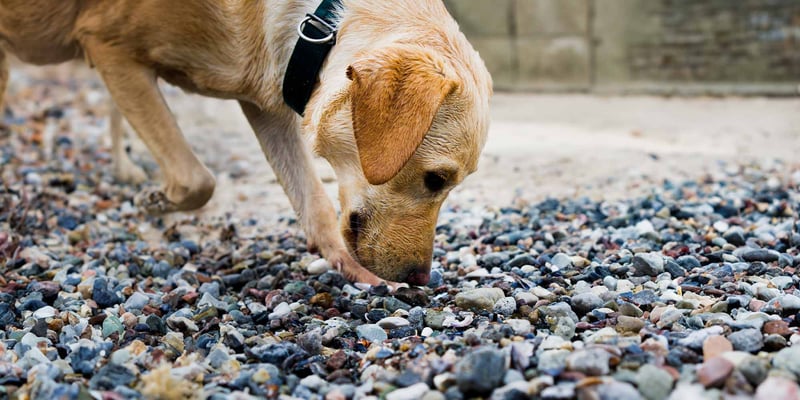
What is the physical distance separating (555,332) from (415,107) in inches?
32.3

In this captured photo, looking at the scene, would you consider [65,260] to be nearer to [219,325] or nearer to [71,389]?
[219,325]

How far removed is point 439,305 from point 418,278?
12cm

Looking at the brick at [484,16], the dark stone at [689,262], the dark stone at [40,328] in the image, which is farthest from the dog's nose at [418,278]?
the brick at [484,16]

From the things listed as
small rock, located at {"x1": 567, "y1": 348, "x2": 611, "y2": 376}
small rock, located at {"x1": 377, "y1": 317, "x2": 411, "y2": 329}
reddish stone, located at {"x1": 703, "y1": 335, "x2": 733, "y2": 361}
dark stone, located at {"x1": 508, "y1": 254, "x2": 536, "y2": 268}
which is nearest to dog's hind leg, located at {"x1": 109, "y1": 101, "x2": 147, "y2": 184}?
dark stone, located at {"x1": 508, "y1": 254, "x2": 536, "y2": 268}

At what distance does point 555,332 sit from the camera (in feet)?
8.47

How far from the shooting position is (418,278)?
10.1 feet

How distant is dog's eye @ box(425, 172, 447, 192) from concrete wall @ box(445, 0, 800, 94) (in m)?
7.55

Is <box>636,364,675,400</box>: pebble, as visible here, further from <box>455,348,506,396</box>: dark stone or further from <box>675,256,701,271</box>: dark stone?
<box>675,256,701,271</box>: dark stone

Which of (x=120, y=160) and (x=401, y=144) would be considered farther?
(x=120, y=160)

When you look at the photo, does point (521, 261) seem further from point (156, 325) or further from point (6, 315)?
point (6, 315)

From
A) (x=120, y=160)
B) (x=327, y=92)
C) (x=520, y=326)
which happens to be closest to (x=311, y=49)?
(x=327, y=92)

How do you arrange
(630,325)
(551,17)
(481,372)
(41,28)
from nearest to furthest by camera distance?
(481,372) < (630,325) < (41,28) < (551,17)

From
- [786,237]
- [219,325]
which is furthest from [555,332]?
[786,237]

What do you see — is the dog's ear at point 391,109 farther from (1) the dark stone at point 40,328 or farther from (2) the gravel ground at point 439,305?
(1) the dark stone at point 40,328
